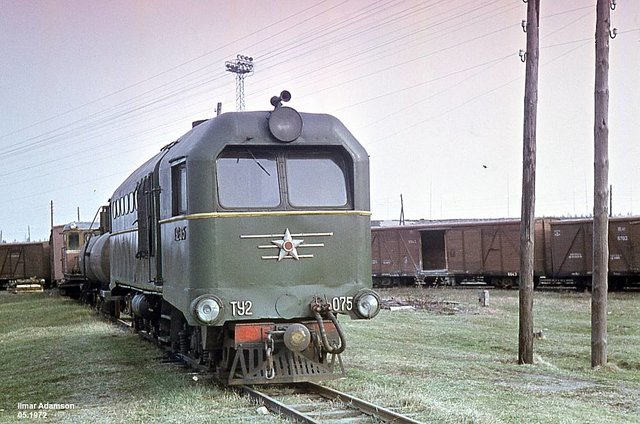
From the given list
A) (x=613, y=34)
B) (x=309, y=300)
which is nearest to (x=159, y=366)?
(x=309, y=300)

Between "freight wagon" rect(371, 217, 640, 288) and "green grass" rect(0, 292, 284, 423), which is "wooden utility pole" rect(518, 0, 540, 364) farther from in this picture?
"freight wagon" rect(371, 217, 640, 288)

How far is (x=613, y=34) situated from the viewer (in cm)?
1326

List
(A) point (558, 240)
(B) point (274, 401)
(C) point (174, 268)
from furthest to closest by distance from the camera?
(A) point (558, 240)
(C) point (174, 268)
(B) point (274, 401)

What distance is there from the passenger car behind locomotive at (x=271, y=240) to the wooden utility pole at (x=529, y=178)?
178 inches

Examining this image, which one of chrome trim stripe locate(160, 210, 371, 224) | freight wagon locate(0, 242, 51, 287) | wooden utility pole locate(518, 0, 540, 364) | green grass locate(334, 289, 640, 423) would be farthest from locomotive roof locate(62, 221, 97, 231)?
chrome trim stripe locate(160, 210, 371, 224)

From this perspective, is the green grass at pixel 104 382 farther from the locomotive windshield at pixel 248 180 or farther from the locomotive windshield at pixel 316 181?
the locomotive windshield at pixel 316 181

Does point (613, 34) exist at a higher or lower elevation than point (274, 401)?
higher

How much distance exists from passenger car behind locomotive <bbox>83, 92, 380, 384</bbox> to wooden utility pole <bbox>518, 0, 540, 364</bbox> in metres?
4.51

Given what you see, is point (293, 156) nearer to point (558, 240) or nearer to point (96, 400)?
point (96, 400)

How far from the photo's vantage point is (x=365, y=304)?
9.68m

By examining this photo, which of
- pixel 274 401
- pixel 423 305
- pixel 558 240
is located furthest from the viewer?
pixel 558 240

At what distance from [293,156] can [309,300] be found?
Result: 1.77 m

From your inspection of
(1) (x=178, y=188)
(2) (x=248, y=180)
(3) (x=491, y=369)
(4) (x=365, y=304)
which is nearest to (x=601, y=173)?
(3) (x=491, y=369)

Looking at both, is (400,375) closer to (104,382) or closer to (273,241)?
(273,241)
